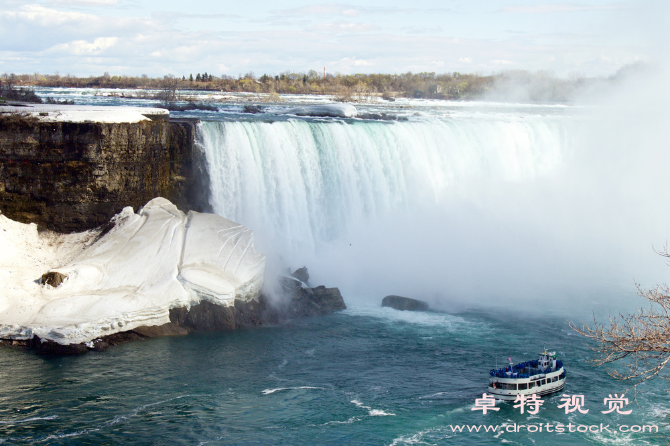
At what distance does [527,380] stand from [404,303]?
27.7 feet

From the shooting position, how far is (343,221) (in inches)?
1230

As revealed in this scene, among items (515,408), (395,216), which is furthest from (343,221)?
(515,408)

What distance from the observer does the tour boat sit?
55.5 ft

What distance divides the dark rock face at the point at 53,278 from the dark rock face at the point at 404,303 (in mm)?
11357

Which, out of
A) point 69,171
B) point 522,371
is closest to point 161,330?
point 69,171

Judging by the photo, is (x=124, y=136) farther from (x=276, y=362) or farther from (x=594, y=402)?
(x=594, y=402)

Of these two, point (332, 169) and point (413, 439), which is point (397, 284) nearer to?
point (332, 169)

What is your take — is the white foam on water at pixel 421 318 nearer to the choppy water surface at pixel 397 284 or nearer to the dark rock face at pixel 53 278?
the choppy water surface at pixel 397 284

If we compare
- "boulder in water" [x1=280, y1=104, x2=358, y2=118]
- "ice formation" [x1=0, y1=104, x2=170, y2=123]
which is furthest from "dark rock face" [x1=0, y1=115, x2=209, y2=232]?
"boulder in water" [x1=280, y1=104, x2=358, y2=118]

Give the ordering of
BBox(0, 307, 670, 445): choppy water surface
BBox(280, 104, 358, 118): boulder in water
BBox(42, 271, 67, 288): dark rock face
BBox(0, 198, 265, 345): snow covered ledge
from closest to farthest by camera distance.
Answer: BBox(0, 307, 670, 445): choppy water surface, BBox(0, 198, 265, 345): snow covered ledge, BBox(42, 271, 67, 288): dark rock face, BBox(280, 104, 358, 118): boulder in water

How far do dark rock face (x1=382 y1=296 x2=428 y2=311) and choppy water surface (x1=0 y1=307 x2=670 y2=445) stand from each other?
7.25ft

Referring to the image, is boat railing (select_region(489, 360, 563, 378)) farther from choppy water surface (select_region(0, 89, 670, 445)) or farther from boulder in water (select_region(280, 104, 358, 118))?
boulder in water (select_region(280, 104, 358, 118))

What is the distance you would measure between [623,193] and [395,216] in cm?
1761

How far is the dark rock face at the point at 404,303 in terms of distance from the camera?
24906 millimetres
